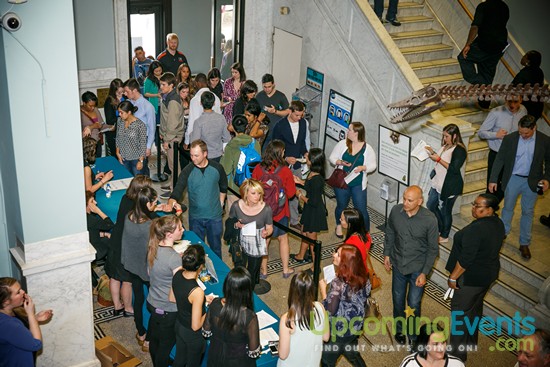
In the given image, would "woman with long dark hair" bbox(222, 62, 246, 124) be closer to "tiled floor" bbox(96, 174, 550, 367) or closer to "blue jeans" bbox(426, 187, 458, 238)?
"tiled floor" bbox(96, 174, 550, 367)

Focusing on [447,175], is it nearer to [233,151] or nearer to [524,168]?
[524,168]

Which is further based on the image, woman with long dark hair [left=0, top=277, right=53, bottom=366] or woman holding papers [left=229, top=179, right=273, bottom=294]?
woman holding papers [left=229, top=179, right=273, bottom=294]

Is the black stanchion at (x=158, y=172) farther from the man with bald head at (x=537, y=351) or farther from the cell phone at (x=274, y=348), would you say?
the man with bald head at (x=537, y=351)

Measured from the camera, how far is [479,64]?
10.7m

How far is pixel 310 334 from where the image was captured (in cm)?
541

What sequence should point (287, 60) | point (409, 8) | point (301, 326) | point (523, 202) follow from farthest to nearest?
1. point (287, 60)
2. point (409, 8)
3. point (523, 202)
4. point (301, 326)

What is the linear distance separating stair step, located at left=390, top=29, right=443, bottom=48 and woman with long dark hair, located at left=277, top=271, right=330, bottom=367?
24.9 feet

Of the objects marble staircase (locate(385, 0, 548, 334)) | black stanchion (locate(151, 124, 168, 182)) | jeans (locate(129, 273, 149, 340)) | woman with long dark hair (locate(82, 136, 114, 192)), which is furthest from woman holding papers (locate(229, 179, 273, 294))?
black stanchion (locate(151, 124, 168, 182))

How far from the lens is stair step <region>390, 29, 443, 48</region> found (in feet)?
38.8

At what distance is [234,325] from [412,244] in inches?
97.9

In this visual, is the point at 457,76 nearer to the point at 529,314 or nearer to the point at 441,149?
the point at 441,149

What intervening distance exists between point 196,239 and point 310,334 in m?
2.99

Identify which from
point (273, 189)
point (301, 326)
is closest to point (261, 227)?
point (273, 189)

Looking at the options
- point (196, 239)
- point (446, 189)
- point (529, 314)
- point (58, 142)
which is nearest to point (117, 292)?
point (196, 239)
